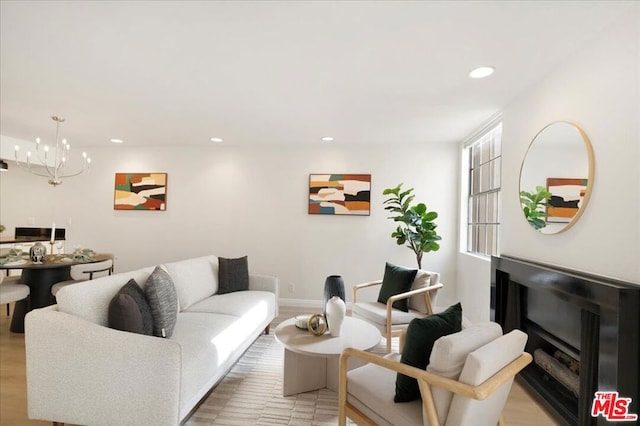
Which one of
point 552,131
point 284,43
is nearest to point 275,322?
point 284,43

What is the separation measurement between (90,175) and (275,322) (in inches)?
158

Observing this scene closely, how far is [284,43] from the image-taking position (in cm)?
207

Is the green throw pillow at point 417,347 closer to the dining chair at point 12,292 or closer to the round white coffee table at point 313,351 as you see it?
the round white coffee table at point 313,351

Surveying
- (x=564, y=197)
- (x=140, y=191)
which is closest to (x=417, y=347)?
(x=564, y=197)

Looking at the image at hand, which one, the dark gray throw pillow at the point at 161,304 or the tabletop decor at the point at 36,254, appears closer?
the dark gray throw pillow at the point at 161,304

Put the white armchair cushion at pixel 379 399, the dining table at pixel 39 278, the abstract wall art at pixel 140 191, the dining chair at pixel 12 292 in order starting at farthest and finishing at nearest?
the abstract wall art at pixel 140 191, the dining table at pixel 39 278, the dining chair at pixel 12 292, the white armchair cushion at pixel 379 399

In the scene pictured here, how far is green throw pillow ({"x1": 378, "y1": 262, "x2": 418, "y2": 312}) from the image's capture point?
3.18 meters

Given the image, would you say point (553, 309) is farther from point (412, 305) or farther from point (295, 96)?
point (295, 96)

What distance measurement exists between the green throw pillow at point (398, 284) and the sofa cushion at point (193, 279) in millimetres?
1884

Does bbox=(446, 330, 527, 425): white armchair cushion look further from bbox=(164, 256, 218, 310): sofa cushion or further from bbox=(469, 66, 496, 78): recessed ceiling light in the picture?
bbox=(164, 256, 218, 310): sofa cushion

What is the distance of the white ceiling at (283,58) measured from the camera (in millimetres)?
1765

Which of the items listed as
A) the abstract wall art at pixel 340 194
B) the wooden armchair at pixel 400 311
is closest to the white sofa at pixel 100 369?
the wooden armchair at pixel 400 311

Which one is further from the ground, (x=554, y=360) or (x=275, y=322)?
(x=554, y=360)

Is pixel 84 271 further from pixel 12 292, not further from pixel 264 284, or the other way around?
pixel 264 284
